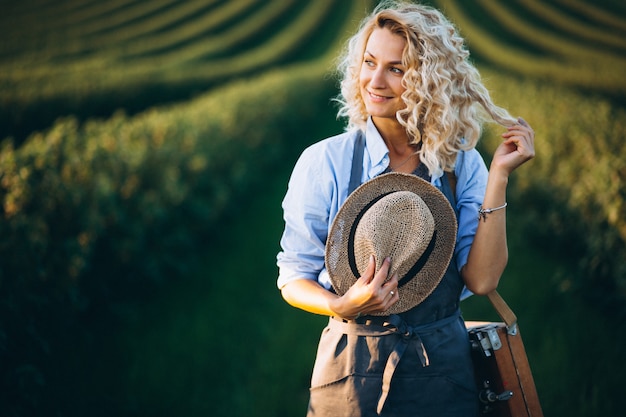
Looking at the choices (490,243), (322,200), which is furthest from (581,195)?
(322,200)

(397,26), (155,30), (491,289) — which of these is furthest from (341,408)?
(155,30)

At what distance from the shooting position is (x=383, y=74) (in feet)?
7.30

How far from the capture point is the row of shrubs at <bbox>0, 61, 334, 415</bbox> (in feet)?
14.4

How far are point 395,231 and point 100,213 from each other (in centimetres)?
466

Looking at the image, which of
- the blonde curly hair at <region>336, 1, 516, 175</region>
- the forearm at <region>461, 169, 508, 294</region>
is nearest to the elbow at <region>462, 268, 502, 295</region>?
the forearm at <region>461, 169, 508, 294</region>

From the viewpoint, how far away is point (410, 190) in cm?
216

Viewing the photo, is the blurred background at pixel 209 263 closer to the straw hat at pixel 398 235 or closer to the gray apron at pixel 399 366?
the straw hat at pixel 398 235

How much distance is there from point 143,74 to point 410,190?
67.3ft

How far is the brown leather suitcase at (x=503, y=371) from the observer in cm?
224

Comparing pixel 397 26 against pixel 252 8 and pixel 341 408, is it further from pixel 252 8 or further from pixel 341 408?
pixel 252 8

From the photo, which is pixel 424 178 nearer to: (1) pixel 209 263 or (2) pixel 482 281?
(2) pixel 482 281

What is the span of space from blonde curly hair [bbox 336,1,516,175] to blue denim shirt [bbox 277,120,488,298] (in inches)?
4.0

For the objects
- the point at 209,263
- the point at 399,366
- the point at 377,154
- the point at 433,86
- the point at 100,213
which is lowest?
the point at 209,263

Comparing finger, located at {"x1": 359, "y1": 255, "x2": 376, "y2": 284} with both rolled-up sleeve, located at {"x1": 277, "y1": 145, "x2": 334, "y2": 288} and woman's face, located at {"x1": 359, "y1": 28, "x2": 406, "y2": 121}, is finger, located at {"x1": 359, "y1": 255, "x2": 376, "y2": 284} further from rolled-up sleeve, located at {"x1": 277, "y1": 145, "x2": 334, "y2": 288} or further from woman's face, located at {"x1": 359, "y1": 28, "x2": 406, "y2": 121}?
woman's face, located at {"x1": 359, "y1": 28, "x2": 406, "y2": 121}
